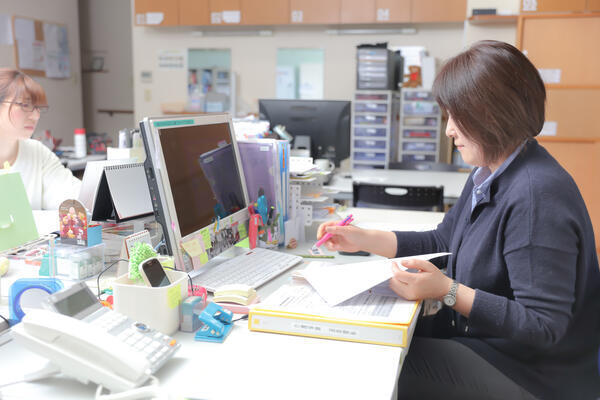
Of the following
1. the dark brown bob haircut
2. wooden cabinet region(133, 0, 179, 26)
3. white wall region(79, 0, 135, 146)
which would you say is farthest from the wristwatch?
white wall region(79, 0, 135, 146)

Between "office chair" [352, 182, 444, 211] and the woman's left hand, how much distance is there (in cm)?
148

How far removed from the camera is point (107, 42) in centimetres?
711

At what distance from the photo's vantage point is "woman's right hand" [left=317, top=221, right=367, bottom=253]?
5.17 feet

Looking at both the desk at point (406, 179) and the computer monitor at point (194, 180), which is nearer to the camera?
the computer monitor at point (194, 180)

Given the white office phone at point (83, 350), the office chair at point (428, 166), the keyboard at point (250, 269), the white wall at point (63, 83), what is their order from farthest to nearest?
the white wall at point (63, 83)
the office chair at point (428, 166)
the keyboard at point (250, 269)
the white office phone at point (83, 350)

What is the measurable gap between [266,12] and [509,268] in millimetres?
4758

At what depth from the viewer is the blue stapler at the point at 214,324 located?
1102 millimetres

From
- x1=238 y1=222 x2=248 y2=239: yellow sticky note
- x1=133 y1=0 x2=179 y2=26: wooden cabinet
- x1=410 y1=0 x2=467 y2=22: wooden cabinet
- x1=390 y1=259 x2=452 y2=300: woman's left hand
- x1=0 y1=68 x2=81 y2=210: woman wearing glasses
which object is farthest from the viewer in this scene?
x1=133 y1=0 x2=179 y2=26: wooden cabinet

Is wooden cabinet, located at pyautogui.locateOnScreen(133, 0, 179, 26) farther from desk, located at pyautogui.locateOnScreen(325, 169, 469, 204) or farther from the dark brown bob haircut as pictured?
the dark brown bob haircut

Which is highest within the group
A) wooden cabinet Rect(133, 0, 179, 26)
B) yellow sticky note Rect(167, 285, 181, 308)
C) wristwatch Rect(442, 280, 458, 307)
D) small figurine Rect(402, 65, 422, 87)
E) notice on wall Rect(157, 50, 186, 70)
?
wooden cabinet Rect(133, 0, 179, 26)

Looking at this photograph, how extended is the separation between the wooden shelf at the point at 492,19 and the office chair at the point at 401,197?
109 inches

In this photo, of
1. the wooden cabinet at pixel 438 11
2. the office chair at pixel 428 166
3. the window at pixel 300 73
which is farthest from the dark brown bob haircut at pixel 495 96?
the window at pixel 300 73

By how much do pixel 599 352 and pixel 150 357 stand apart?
990 mm

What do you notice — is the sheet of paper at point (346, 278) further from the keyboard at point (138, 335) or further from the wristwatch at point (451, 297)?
the keyboard at point (138, 335)
